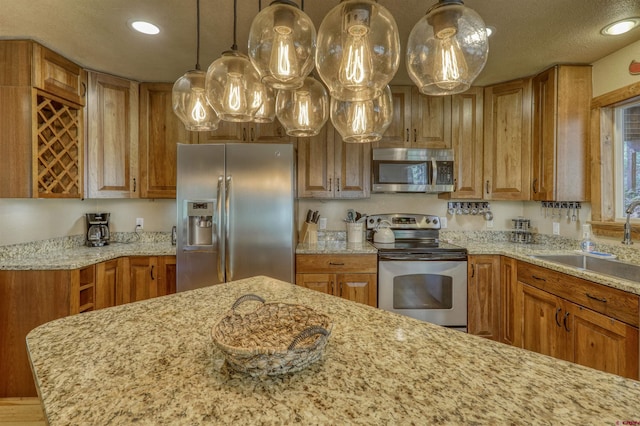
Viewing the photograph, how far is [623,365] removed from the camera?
4.97 feet

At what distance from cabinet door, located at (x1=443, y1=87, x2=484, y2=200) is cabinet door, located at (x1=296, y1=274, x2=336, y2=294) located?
1524mm

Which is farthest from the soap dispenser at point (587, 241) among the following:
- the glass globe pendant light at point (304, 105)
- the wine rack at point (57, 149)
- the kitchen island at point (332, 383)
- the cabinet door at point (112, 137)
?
the wine rack at point (57, 149)

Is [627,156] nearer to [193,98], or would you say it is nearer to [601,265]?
[601,265]

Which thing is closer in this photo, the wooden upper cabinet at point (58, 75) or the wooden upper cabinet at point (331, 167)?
the wooden upper cabinet at point (58, 75)

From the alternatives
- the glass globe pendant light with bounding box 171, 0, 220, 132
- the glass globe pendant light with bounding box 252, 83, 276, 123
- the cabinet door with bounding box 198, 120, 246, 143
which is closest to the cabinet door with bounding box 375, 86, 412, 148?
the cabinet door with bounding box 198, 120, 246, 143

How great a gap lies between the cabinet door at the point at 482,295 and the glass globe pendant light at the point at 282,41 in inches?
90.7

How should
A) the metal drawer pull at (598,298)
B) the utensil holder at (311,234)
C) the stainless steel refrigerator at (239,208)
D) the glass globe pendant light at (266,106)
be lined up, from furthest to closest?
the utensil holder at (311,234), the stainless steel refrigerator at (239,208), the metal drawer pull at (598,298), the glass globe pendant light at (266,106)

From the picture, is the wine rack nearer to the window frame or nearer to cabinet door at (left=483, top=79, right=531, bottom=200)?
cabinet door at (left=483, top=79, right=531, bottom=200)

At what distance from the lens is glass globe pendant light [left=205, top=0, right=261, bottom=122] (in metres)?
1.04

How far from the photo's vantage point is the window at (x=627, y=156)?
7.23ft

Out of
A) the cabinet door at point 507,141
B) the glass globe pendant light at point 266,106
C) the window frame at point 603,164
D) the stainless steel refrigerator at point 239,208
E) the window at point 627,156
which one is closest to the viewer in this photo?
the glass globe pendant light at point 266,106

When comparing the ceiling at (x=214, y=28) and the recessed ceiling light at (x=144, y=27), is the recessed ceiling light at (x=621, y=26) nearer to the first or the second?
the ceiling at (x=214, y=28)

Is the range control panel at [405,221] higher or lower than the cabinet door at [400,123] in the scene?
lower

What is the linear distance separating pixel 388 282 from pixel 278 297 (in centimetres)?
144
